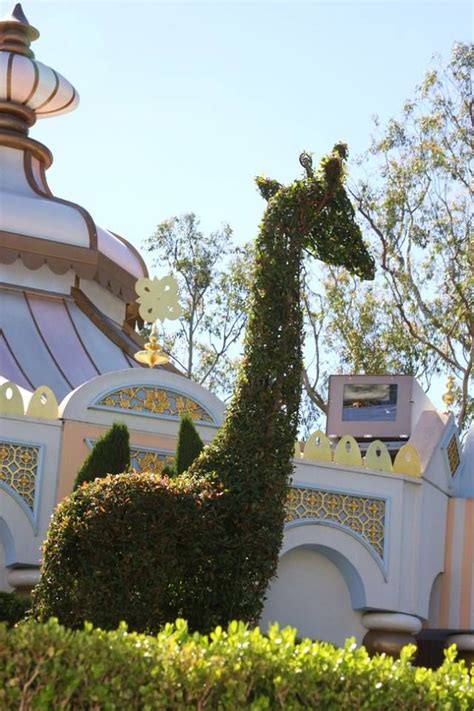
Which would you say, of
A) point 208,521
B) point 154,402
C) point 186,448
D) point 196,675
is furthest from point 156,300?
point 196,675

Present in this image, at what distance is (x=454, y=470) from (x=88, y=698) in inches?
420

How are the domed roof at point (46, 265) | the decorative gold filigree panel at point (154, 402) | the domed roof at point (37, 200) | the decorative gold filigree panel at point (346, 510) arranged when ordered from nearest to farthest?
the decorative gold filigree panel at point (154, 402)
the decorative gold filigree panel at point (346, 510)
the domed roof at point (46, 265)
the domed roof at point (37, 200)

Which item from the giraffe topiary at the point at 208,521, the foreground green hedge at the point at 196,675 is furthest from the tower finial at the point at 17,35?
the foreground green hedge at the point at 196,675

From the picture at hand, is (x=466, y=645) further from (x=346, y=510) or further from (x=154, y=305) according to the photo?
(x=154, y=305)

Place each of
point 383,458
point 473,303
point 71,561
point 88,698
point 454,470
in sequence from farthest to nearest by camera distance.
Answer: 1. point 473,303
2. point 454,470
3. point 383,458
4. point 71,561
5. point 88,698

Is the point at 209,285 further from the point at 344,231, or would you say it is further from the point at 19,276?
the point at 344,231

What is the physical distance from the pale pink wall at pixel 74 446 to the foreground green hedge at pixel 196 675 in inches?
278

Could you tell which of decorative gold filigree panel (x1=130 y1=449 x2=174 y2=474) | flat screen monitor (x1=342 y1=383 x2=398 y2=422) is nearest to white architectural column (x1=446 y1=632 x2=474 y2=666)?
flat screen monitor (x1=342 y1=383 x2=398 y2=422)

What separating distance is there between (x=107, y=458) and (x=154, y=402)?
244 centimetres

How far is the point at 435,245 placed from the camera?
88.4ft

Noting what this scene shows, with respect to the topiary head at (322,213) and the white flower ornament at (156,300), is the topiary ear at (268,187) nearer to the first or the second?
the topiary head at (322,213)

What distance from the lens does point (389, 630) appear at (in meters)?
15.2

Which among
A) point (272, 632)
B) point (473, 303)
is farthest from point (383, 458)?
point (473, 303)

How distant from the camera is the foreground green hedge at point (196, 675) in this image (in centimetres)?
638
